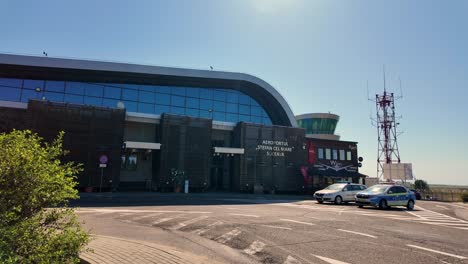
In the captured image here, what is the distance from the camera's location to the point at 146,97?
39.0 metres

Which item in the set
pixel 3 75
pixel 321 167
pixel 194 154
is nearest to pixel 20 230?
pixel 194 154

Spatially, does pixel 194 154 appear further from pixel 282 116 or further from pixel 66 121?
pixel 282 116

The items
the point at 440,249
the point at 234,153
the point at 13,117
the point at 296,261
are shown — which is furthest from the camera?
the point at 234,153

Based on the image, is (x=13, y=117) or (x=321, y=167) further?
(x=321, y=167)

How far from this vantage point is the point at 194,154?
3362cm

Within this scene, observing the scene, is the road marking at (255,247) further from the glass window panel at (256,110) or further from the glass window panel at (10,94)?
the glass window panel at (256,110)

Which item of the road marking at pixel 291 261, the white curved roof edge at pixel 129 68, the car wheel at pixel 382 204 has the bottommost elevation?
the road marking at pixel 291 261

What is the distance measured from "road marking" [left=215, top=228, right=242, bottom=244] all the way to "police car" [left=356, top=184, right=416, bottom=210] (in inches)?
519

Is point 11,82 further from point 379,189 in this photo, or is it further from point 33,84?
point 379,189

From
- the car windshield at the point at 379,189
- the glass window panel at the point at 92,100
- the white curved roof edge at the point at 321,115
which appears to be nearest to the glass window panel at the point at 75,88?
the glass window panel at the point at 92,100

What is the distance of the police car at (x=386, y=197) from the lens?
802 inches

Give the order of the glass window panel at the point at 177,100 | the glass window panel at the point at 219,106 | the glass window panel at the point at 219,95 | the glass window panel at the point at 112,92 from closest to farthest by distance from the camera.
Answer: the glass window panel at the point at 112,92
the glass window panel at the point at 177,100
the glass window panel at the point at 219,106
the glass window panel at the point at 219,95

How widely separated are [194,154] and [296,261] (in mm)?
27416

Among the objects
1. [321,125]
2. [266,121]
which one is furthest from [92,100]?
[321,125]
